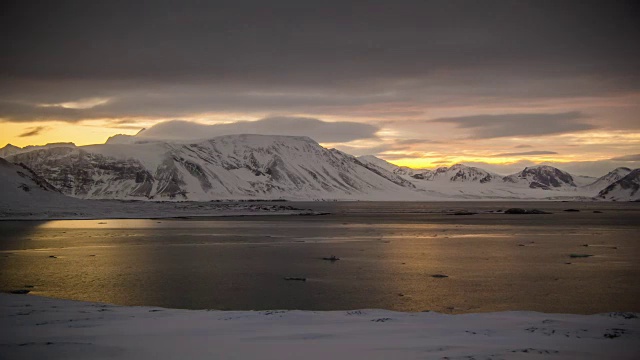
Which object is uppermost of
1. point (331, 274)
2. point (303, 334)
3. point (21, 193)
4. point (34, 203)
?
point (21, 193)

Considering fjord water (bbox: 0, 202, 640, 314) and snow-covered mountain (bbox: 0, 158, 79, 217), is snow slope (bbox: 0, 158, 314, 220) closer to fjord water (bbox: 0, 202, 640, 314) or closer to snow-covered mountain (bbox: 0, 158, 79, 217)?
snow-covered mountain (bbox: 0, 158, 79, 217)

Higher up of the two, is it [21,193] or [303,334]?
[21,193]

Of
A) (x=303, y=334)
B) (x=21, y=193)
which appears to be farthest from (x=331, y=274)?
(x=21, y=193)

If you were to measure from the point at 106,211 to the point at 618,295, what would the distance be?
278 feet

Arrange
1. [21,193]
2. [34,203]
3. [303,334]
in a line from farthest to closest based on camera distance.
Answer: [21,193] → [34,203] → [303,334]

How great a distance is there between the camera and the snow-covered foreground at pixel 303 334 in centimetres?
1187

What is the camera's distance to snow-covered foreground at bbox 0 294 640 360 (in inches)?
467

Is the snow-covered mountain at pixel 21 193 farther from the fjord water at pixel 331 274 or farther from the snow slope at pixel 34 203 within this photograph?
the fjord water at pixel 331 274

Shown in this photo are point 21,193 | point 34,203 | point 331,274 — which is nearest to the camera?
point 331,274

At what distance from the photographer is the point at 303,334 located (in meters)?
13.7

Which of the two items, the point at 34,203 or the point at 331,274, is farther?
the point at 34,203

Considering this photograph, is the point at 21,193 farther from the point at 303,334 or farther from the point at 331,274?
the point at 303,334

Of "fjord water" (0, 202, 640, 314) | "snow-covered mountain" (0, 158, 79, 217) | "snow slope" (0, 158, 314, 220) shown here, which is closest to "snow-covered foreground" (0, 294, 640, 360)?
"fjord water" (0, 202, 640, 314)

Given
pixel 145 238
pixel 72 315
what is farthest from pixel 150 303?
pixel 145 238
